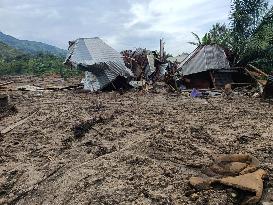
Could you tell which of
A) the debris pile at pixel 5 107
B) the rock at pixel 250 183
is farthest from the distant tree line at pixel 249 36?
the rock at pixel 250 183

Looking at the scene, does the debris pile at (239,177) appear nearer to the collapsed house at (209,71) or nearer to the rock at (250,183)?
the rock at (250,183)

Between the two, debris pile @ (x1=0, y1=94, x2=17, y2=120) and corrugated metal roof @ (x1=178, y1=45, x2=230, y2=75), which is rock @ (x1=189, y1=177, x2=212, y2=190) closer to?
debris pile @ (x1=0, y1=94, x2=17, y2=120)

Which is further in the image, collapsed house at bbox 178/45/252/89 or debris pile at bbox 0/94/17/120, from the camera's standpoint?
collapsed house at bbox 178/45/252/89

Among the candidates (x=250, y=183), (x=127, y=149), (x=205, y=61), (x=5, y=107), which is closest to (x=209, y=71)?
(x=205, y=61)

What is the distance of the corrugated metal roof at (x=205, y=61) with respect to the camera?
50.8 feet

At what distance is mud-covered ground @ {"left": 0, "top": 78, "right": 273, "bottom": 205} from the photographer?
458cm

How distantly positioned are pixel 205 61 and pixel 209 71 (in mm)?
477

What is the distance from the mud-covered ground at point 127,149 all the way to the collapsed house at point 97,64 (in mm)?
4601

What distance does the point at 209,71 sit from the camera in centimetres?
1541

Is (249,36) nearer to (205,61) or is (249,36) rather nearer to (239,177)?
(205,61)

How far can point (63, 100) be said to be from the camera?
13.2 metres

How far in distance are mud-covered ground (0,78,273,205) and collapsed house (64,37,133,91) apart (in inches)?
181

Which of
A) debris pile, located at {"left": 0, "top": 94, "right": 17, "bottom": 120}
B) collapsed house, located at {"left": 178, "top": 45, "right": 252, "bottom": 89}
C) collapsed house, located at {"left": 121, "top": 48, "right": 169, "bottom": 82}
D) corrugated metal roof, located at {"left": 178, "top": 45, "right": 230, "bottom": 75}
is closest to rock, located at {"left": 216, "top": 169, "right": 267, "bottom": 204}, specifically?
debris pile, located at {"left": 0, "top": 94, "right": 17, "bottom": 120}

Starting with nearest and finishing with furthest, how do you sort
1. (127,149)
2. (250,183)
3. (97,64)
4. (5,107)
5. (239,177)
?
1. (250,183)
2. (239,177)
3. (127,149)
4. (5,107)
5. (97,64)
